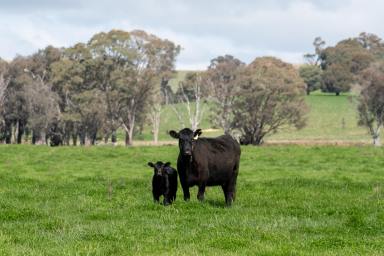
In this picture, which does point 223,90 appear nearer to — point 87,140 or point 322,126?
point 87,140

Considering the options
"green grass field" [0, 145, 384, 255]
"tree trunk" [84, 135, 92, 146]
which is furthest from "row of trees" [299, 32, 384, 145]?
"green grass field" [0, 145, 384, 255]

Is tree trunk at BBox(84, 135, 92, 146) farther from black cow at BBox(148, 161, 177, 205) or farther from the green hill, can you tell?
black cow at BBox(148, 161, 177, 205)

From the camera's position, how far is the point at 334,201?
15797mm

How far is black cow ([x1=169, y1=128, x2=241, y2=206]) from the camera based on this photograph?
14273 mm

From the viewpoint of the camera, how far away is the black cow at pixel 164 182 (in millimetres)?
14281

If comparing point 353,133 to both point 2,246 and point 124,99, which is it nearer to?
point 124,99

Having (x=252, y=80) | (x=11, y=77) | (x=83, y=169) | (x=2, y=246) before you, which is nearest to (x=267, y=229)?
(x=2, y=246)

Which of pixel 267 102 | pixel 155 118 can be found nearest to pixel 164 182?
pixel 267 102

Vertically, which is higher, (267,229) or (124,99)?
(124,99)

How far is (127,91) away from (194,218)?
2302 inches

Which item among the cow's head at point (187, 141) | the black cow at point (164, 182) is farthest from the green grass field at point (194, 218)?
the cow's head at point (187, 141)

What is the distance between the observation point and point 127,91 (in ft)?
228

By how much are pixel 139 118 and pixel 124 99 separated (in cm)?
646

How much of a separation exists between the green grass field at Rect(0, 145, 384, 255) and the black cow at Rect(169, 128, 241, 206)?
521 millimetres
